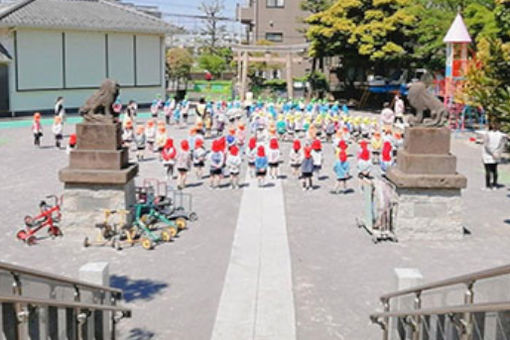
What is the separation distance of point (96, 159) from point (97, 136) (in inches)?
17.7

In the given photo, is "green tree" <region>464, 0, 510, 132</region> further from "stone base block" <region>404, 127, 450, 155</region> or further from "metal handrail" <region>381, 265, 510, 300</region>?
"metal handrail" <region>381, 265, 510, 300</region>

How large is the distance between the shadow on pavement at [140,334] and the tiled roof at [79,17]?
29714 millimetres

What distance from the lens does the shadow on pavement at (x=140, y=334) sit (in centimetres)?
875

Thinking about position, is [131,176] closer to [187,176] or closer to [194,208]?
[194,208]

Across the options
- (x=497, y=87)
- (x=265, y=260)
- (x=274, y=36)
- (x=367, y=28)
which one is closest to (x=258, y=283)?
(x=265, y=260)

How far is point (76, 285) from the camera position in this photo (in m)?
6.23

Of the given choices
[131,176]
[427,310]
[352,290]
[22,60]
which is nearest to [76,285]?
[427,310]

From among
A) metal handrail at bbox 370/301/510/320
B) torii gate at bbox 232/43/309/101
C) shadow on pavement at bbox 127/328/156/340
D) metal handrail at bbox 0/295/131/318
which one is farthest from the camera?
torii gate at bbox 232/43/309/101

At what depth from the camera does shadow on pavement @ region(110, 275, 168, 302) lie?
33.3 feet

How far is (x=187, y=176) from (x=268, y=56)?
2445 cm

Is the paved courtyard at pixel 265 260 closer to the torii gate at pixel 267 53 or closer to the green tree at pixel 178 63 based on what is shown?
A: the torii gate at pixel 267 53

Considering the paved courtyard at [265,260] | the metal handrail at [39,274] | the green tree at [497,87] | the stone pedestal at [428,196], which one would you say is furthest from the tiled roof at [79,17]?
the metal handrail at [39,274]

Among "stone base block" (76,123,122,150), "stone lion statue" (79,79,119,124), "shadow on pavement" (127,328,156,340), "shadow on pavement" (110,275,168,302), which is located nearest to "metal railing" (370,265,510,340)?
"shadow on pavement" (127,328,156,340)

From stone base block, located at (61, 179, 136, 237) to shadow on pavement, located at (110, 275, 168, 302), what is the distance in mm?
2480
